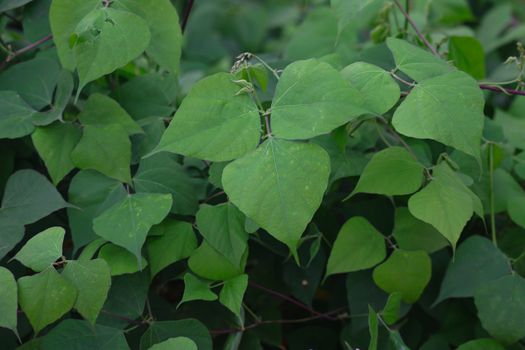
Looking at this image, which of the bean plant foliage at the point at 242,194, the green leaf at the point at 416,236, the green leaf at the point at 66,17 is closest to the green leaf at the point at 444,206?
the bean plant foliage at the point at 242,194

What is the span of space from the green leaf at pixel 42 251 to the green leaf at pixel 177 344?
19 centimetres

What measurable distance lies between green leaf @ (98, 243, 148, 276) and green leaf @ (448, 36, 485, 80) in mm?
758

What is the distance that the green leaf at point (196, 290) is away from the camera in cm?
100

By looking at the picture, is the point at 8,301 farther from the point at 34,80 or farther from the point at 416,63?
the point at 416,63

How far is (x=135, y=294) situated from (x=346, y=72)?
0.47 metres

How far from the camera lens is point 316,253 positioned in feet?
3.88

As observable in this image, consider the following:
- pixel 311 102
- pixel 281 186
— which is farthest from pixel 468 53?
pixel 281 186

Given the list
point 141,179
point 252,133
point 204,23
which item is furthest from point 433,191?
point 204,23

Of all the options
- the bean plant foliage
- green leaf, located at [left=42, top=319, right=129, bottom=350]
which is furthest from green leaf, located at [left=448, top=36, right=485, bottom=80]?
green leaf, located at [left=42, top=319, right=129, bottom=350]

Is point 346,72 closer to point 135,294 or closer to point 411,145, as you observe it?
point 411,145

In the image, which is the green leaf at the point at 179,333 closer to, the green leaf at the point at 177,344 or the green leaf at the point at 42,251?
the green leaf at the point at 177,344

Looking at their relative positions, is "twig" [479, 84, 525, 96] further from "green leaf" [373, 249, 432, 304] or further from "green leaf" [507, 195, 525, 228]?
Result: "green leaf" [373, 249, 432, 304]

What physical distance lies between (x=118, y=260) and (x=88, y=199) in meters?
0.12

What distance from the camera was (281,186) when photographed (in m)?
0.87
